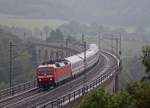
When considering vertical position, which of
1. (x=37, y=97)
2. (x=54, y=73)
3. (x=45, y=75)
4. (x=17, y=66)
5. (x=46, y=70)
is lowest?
(x=17, y=66)

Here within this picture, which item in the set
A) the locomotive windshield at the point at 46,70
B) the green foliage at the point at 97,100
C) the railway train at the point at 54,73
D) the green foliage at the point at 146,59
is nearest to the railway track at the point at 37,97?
the railway train at the point at 54,73

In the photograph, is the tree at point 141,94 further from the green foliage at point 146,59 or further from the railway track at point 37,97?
the railway track at point 37,97

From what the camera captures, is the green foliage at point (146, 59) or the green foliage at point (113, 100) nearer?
the green foliage at point (113, 100)

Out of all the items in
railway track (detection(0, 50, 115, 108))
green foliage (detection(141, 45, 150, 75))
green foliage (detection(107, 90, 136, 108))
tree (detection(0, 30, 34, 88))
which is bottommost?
tree (detection(0, 30, 34, 88))

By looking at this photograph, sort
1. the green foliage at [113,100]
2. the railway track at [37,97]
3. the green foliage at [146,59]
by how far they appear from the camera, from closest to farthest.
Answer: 1. the green foliage at [113,100]
2. the green foliage at [146,59]
3. the railway track at [37,97]

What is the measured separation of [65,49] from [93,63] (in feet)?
106

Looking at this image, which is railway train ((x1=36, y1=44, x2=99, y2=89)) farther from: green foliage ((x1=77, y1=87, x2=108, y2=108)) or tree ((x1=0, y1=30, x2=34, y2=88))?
tree ((x1=0, y1=30, x2=34, y2=88))

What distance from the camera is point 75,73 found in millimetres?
67875

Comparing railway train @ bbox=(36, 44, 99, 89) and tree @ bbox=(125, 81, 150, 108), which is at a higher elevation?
tree @ bbox=(125, 81, 150, 108)

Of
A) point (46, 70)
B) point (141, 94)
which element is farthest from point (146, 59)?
point (46, 70)

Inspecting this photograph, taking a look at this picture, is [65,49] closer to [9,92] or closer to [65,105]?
[9,92]

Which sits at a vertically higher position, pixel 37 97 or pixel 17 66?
pixel 37 97

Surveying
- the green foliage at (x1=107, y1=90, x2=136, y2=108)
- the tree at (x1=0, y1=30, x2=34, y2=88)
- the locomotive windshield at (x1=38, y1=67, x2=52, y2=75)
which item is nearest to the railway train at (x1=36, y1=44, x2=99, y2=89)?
the locomotive windshield at (x1=38, y1=67, x2=52, y2=75)

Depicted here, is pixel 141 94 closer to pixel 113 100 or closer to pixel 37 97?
pixel 113 100
